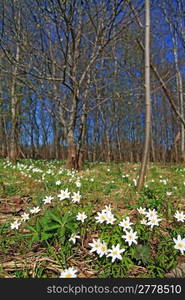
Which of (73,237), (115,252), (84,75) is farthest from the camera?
(84,75)

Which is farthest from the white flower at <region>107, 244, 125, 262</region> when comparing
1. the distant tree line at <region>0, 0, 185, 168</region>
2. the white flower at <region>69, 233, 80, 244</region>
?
the distant tree line at <region>0, 0, 185, 168</region>

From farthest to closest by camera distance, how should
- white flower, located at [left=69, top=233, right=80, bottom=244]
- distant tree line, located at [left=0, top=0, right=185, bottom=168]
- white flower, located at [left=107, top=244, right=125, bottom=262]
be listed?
distant tree line, located at [left=0, top=0, right=185, bottom=168] < white flower, located at [left=69, top=233, right=80, bottom=244] < white flower, located at [left=107, top=244, right=125, bottom=262]

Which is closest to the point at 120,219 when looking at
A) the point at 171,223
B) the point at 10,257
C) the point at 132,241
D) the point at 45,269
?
the point at 132,241

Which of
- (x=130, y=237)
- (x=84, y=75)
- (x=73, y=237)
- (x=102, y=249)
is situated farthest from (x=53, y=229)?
(x=84, y=75)

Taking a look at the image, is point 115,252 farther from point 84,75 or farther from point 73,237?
point 84,75

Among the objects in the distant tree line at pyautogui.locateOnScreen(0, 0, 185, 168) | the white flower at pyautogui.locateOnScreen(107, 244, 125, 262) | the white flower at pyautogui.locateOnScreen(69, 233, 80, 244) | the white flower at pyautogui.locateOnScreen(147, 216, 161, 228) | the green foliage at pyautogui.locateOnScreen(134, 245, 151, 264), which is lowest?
the green foliage at pyautogui.locateOnScreen(134, 245, 151, 264)

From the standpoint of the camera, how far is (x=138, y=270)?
130cm

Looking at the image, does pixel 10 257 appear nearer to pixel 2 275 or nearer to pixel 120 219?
pixel 2 275

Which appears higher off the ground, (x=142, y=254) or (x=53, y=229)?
(x=53, y=229)

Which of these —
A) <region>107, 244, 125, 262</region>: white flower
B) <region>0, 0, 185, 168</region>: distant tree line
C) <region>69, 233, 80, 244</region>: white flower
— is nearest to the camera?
<region>107, 244, 125, 262</region>: white flower

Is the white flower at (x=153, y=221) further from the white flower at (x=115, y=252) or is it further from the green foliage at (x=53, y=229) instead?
the green foliage at (x=53, y=229)

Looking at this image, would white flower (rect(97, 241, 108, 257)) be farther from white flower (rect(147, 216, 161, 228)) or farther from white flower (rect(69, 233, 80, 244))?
white flower (rect(147, 216, 161, 228))

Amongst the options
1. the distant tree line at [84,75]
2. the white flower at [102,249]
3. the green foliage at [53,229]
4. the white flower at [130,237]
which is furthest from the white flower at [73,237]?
the distant tree line at [84,75]

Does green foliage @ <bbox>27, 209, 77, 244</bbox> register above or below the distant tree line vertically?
below
